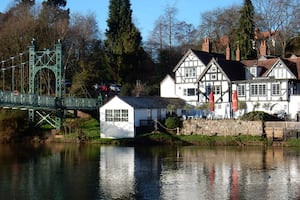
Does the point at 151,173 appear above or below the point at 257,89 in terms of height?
below

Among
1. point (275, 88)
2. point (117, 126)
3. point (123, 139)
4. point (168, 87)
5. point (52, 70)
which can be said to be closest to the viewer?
point (123, 139)

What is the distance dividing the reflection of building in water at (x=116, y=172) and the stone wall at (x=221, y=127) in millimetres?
6121

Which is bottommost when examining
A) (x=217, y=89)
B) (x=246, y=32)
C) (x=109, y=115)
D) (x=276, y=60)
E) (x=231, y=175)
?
(x=231, y=175)

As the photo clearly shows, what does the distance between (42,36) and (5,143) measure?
16.4 metres

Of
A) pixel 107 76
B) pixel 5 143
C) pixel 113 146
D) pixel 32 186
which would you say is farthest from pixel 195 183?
pixel 107 76

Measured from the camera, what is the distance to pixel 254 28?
64.4 meters

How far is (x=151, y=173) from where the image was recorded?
30.4 meters

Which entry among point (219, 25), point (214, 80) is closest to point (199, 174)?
point (214, 80)

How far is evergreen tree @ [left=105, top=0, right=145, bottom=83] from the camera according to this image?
64.0 metres

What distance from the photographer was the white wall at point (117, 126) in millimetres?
48562

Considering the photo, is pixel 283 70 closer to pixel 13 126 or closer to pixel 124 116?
pixel 124 116

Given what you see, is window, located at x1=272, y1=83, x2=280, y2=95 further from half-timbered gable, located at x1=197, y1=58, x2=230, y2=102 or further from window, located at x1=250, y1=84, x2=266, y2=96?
half-timbered gable, located at x1=197, y1=58, x2=230, y2=102

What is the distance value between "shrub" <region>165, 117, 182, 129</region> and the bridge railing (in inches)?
410

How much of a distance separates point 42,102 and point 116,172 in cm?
2205
